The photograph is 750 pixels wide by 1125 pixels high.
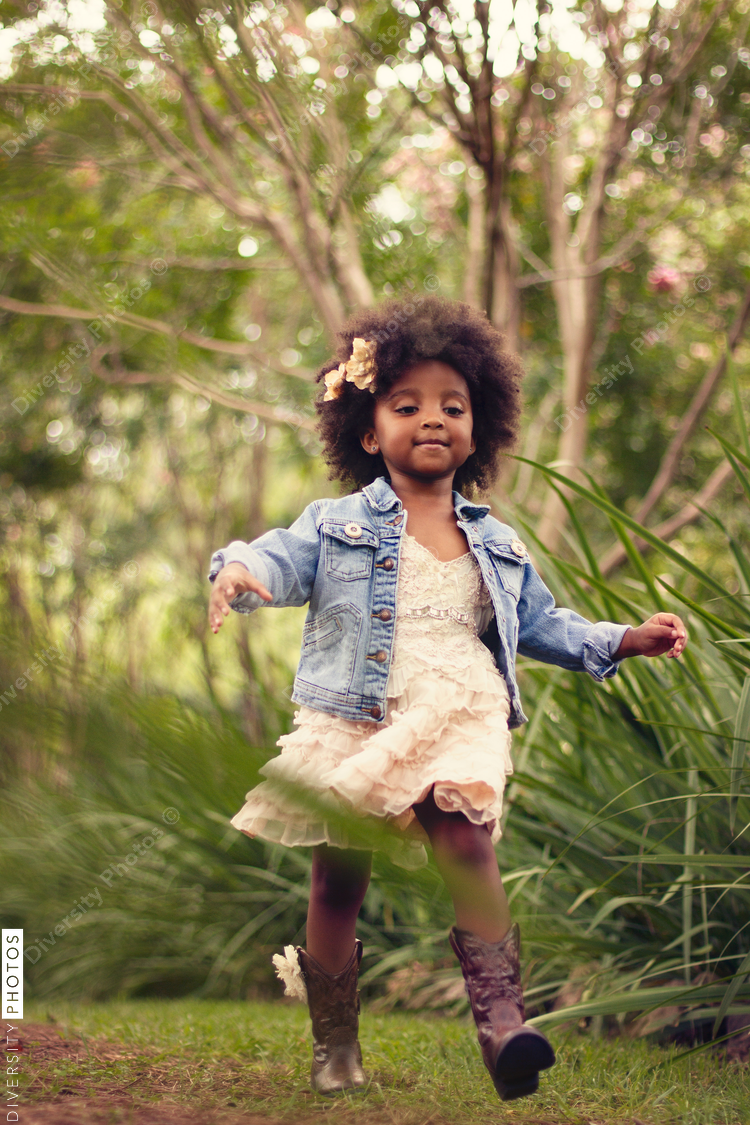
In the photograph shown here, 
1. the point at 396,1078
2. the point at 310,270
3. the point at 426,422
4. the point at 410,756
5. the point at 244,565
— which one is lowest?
the point at 396,1078

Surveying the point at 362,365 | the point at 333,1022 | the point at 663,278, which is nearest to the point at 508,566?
the point at 362,365

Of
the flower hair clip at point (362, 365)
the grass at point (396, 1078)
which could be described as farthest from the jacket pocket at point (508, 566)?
the grass at point (396, 1078)

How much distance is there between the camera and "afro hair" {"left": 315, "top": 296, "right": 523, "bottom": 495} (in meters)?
1.89

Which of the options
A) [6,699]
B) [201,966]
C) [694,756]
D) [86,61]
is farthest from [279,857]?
[86,61]

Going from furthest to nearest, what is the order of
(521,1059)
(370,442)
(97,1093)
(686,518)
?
(686,518), (370,442), (97,1093), (521,1059)

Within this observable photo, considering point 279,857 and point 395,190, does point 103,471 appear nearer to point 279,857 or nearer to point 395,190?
point 395,190

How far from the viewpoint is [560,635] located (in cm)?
187

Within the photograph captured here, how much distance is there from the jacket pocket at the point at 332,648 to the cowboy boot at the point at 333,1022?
0.54 metres

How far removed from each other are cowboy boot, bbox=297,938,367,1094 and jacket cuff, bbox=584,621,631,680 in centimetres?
74

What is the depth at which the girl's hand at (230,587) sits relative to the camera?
1404mm

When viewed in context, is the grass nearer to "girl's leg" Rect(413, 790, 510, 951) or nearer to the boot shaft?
the boot shaft

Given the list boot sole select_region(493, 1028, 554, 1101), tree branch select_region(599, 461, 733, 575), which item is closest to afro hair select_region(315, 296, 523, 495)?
boot sole select_region(493, 1028, 554, 1101)

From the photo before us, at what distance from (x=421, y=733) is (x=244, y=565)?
0.42m

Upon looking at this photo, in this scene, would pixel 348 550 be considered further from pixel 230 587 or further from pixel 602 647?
pixel 602 647
